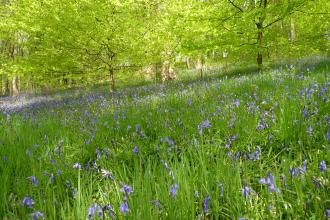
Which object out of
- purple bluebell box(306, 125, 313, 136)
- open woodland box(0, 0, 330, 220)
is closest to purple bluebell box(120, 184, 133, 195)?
open woodland box(0, 0, 330, 220)

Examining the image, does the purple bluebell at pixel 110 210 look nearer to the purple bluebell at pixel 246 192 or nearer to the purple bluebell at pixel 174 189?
A: the purple bluebell at pixel 174 189

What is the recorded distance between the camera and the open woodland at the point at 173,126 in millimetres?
1749

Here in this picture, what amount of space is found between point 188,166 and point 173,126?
1.71 m

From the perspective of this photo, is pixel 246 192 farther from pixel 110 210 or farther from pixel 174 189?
pixel 110 210

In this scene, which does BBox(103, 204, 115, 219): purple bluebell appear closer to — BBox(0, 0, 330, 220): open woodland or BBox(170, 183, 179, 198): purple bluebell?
Result: BBox(0, 0, 330, 220): open woodland

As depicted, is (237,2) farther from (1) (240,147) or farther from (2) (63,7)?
(1) (240,147)

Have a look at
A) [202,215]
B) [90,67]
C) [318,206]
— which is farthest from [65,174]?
[90,67]

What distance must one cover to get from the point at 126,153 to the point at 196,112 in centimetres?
140

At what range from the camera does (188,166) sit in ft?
6.61

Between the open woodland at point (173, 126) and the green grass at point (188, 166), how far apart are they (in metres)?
0.02

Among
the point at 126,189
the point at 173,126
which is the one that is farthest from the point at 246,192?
the point at 173,126

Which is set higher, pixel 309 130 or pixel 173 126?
pixel 309 130

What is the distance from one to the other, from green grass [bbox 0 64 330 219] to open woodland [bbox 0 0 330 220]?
2 centimetres

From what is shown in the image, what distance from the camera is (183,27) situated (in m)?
9.52
